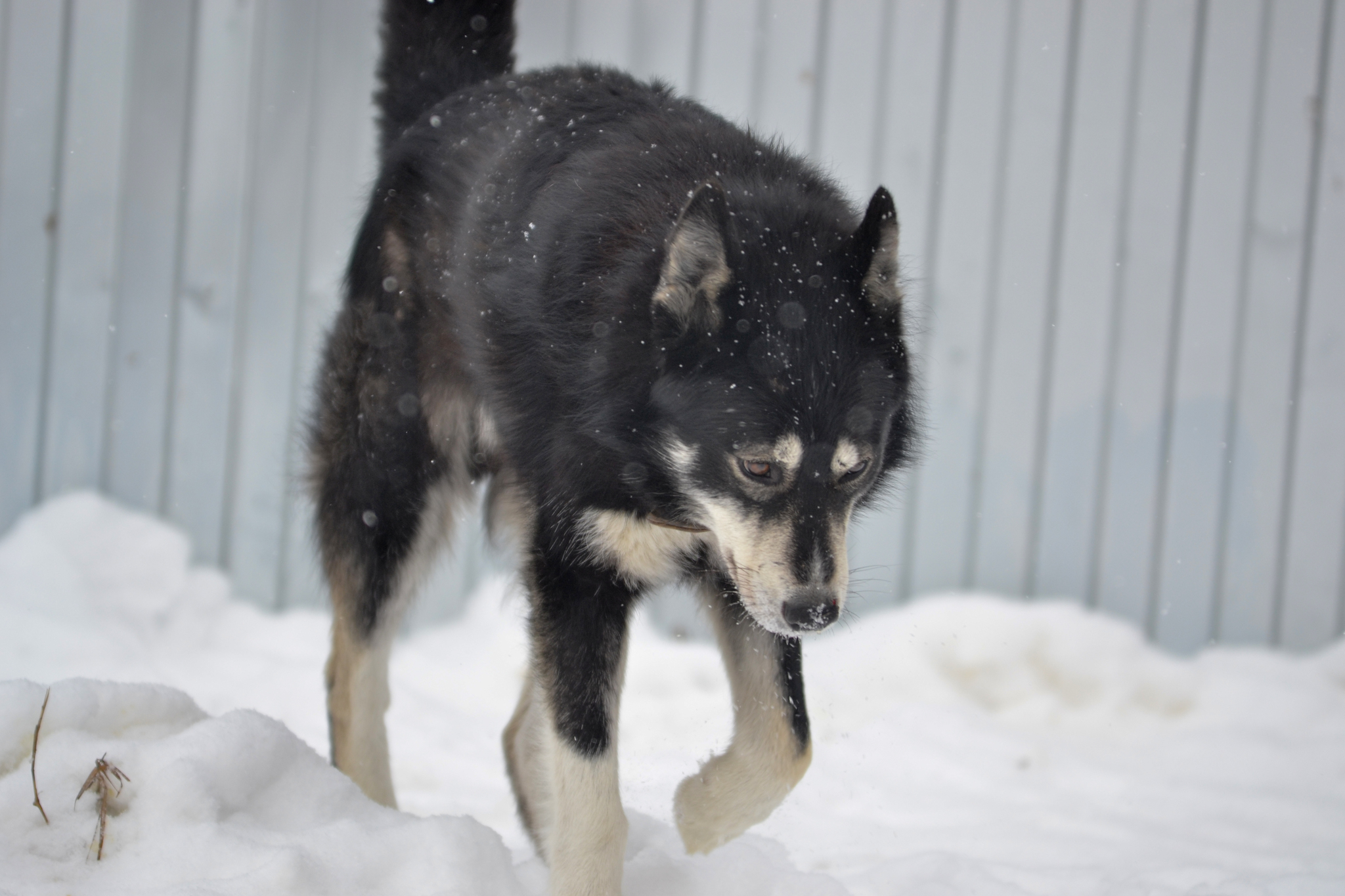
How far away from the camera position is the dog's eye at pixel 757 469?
219cm

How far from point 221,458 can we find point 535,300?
9.54 feet

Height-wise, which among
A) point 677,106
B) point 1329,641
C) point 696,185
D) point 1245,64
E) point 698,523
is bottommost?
point 1329,641

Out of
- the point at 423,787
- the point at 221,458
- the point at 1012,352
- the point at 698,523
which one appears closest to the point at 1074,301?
the point at 1012,352

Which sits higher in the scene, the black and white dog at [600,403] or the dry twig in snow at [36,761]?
the black and white dog at [600,403]

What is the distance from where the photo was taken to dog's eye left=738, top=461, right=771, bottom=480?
A: 2.19 metres

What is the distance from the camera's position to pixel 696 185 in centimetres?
250

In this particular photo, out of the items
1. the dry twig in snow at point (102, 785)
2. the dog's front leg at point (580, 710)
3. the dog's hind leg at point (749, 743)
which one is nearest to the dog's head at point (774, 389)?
the dog's front leg at point (580, 710)

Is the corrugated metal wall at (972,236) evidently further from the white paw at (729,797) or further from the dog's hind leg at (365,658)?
the white paw at (729,797)

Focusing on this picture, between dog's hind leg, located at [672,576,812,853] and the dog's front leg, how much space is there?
0.32m

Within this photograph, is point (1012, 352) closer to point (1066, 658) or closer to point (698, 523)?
point (1066, 658)

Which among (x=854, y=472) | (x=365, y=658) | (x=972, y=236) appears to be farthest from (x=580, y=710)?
(x=972, y=236)

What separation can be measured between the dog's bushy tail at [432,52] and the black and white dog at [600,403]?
0.01 metres

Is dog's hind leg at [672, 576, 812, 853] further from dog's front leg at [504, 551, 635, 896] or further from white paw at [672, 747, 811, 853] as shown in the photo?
dog's front leg at [504, 551, 635, 896]

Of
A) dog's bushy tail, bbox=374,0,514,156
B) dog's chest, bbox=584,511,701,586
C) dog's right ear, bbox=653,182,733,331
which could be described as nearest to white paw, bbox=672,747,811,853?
dog's chest, bbox=584,511,701,586
